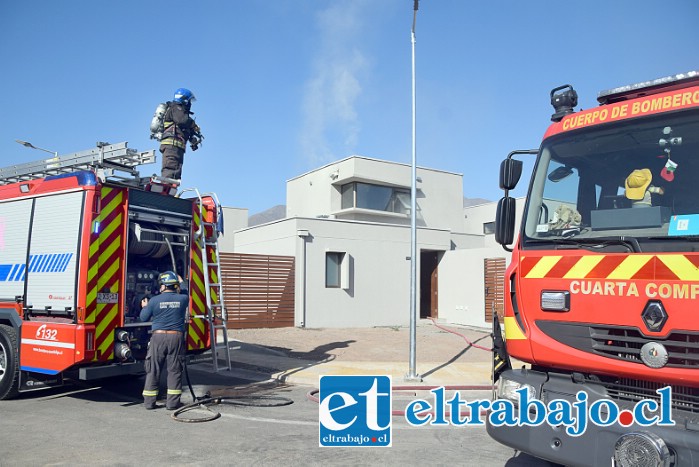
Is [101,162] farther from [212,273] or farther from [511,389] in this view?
[511,389]

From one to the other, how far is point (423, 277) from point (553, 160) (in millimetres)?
18787

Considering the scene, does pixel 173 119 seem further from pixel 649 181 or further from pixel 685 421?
pixel 685 421

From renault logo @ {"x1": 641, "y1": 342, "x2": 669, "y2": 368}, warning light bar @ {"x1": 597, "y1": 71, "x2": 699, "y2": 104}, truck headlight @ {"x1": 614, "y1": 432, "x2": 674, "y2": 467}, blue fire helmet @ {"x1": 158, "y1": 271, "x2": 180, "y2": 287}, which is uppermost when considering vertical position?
warning light bar @ {"x1": 597, "y1": 71, "x2": 699, "y2": 104}

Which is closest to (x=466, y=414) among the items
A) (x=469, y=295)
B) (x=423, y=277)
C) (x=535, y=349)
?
(x=535, y=349)

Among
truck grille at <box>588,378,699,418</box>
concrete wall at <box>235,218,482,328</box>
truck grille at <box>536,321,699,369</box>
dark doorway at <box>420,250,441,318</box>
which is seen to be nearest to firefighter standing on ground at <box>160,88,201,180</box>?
truck grille at <box>536,321,699,369</box>

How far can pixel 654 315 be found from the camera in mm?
3930

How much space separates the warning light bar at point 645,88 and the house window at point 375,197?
1985cm

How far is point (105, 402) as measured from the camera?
25.6 feet

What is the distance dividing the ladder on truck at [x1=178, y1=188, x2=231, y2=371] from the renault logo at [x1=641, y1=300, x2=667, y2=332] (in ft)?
20.2

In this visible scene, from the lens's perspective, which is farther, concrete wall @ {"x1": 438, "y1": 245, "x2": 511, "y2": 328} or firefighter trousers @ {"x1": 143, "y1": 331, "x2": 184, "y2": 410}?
concrete wall @ {"x1": 438, "y1": 245, "x2": 511, "y2": 328}

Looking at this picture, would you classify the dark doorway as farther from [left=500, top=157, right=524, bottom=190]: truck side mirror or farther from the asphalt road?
[left=500, top=157, right=524, bottom=190]: truck side mirror

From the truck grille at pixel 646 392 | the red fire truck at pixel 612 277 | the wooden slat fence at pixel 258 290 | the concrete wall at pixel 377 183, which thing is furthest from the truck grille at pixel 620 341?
the concrete wall at pixel 377 183

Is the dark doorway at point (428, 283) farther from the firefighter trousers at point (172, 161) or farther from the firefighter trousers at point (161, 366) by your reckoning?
the firefighter trousers at point (161, 366)

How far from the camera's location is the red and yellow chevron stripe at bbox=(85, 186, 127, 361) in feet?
23.7
